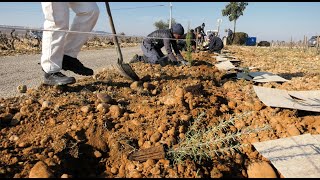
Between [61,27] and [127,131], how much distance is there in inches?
46.8

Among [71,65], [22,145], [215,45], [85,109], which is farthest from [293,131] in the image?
[215,45]

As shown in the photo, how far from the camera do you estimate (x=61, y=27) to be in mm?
2656

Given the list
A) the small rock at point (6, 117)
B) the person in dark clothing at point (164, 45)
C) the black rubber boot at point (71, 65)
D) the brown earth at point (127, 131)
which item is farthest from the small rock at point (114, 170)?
the person in dark clothing at point (164, 45)

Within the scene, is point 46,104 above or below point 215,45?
below

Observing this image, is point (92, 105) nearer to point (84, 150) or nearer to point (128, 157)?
point (84, 150)

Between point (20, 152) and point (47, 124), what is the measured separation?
1.26 feet

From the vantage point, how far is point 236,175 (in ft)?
5.87

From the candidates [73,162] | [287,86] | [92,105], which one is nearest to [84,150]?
[73,162]

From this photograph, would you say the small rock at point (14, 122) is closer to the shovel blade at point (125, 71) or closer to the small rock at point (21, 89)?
the small rock at point (21, 89)

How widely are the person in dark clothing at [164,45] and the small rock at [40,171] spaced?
425 centimetres

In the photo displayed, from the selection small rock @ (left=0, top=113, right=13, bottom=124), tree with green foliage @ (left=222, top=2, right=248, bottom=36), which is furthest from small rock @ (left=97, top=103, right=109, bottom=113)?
tree with green foliage @ (left=222, top=2, right=248, bottom=36)

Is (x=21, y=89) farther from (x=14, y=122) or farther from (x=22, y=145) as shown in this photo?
(x=22, y=145)

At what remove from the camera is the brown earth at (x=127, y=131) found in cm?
172

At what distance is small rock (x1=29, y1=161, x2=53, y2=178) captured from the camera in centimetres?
152
